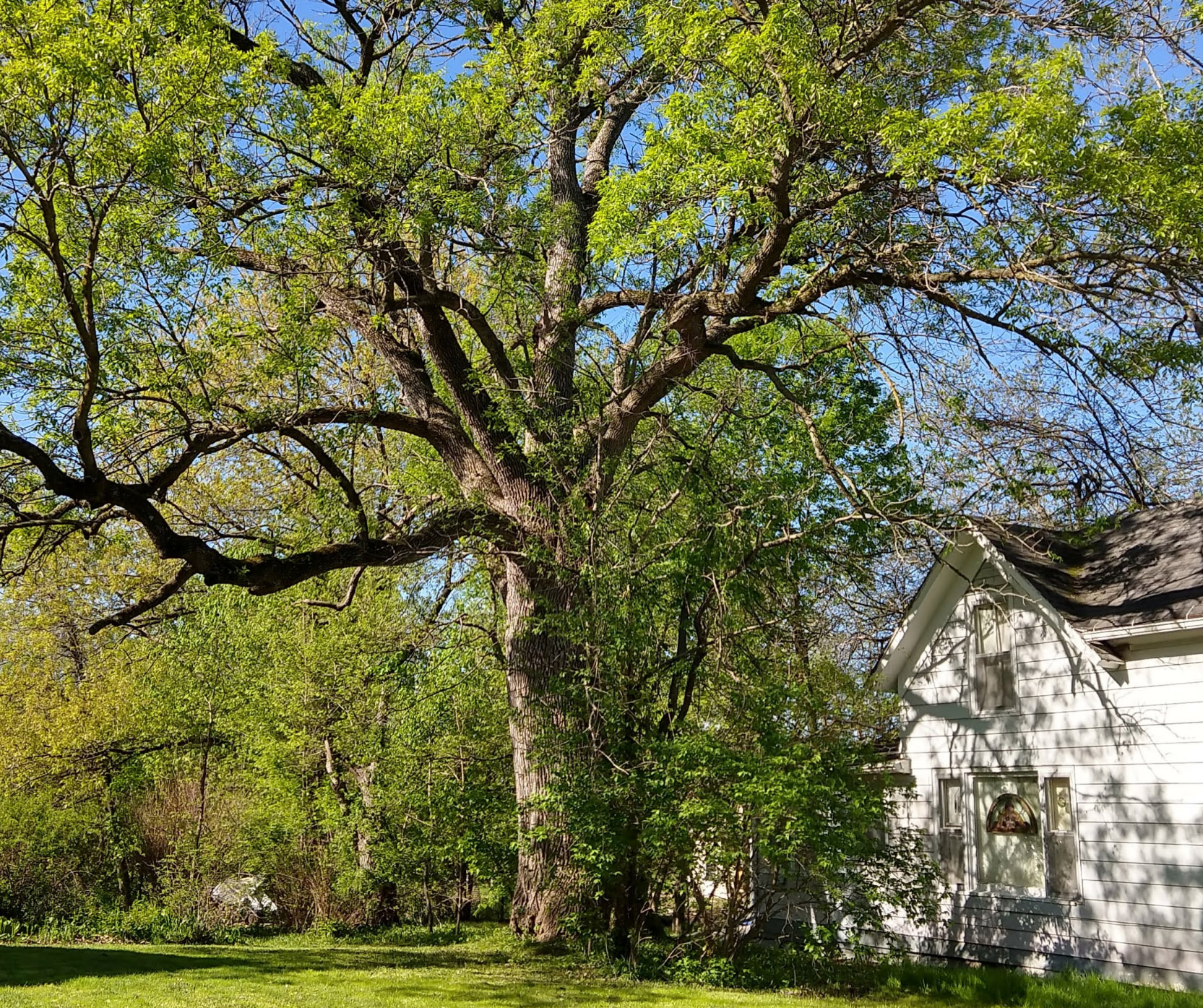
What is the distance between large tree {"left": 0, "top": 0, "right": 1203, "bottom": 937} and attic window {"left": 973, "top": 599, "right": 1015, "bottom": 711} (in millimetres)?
3525

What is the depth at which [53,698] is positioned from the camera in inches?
755

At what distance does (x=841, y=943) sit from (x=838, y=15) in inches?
427

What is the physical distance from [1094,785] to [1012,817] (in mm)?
1424

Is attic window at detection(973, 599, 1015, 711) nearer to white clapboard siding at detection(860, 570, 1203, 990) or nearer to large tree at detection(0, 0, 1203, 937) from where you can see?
white clapboard siding at detection(860, 570, 1203, 990)

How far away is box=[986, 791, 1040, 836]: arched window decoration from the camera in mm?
13422

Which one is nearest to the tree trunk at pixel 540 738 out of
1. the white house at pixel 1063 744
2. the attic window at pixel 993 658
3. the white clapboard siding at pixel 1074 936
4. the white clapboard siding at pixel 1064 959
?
the white clapboard siding at pixel 1064 959

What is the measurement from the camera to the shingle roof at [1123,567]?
11969 mm

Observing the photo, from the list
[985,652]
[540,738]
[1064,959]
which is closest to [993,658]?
[985,652]

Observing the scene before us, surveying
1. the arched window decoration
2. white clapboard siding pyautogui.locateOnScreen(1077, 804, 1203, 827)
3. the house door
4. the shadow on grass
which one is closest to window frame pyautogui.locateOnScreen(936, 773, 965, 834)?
the house door

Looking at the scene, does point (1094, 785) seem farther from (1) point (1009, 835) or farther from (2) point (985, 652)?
(2) point (985, 652)

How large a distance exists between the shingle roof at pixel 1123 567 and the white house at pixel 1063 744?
29mm

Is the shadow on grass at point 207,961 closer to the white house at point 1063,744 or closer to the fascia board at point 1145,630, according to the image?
the white house at point 1063,744

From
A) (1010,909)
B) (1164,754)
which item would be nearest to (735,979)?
(1010,909)

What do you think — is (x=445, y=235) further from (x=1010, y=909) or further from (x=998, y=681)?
(x=1010, y=909)
